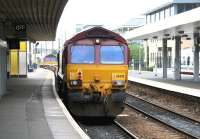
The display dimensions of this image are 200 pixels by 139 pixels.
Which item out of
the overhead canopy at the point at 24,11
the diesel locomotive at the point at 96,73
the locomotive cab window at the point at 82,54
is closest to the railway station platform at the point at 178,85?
the diesel locomotive at the point at 96,73

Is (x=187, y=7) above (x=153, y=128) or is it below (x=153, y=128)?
above

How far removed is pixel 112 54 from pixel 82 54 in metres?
1.04

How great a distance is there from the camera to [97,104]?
1755 centimetres

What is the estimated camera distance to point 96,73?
17781mm

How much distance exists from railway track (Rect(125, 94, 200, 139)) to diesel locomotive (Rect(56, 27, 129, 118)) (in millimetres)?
2274

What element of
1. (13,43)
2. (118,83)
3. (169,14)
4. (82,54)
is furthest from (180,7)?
(118,83)

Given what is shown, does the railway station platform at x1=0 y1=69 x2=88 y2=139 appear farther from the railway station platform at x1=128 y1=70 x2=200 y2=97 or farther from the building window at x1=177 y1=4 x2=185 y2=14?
the building window at x1=177 y1=4 x2=185 y2=14

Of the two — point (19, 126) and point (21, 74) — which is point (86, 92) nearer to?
point (19, 126)

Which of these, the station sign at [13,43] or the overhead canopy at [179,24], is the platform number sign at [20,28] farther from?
the overhead canopy at [179,24]

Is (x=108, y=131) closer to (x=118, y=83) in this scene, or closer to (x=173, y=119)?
(x=118, y=83)

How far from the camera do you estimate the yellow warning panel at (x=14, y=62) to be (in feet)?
148

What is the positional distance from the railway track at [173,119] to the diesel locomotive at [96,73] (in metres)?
2.27

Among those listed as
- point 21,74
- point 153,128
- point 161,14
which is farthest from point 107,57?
point 161,14

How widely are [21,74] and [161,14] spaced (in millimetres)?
44631
